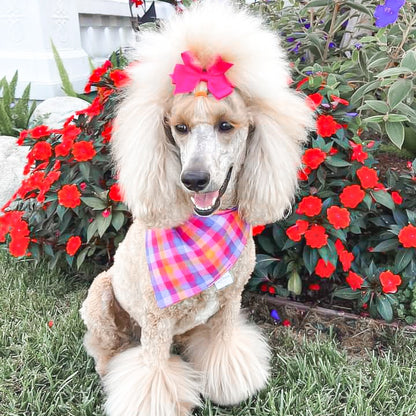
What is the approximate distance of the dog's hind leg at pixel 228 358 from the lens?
5.76 ft

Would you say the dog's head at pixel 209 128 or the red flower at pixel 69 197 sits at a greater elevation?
the dog's head at pixel 209 128

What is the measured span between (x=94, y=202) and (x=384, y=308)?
1.53 metres

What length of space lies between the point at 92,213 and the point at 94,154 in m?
0.32

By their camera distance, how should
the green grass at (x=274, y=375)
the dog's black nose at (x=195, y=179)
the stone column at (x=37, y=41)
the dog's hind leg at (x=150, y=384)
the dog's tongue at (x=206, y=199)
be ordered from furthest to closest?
the stone column at (x=37, y=41)
the green grass at (x=274, y=375)
the dog's hind leg at (x=150, y=384)
the dog's tongue at (x=206, y=199)
the dog's black nose at (x=195, y=179)

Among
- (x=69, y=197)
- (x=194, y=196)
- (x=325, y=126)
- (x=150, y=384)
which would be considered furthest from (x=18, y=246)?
(x=325, y=126)

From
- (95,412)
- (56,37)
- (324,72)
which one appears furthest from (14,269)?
(56,37)

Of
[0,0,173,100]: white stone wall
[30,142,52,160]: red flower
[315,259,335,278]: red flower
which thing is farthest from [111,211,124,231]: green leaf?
[0,0,173,100]: white stone wall

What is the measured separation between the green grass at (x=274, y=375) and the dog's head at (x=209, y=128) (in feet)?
2.58

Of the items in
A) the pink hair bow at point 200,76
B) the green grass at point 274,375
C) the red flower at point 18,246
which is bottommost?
the green grass at point 274,375

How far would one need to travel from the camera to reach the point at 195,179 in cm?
117

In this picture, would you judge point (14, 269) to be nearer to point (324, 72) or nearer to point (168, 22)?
point (168, 22)

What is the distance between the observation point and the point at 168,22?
139 centimetres

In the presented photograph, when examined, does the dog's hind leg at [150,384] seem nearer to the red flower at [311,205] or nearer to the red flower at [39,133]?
the red flower at [311,205]

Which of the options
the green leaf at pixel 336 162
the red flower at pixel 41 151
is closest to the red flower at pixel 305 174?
the green leaf at pixel 336 162
